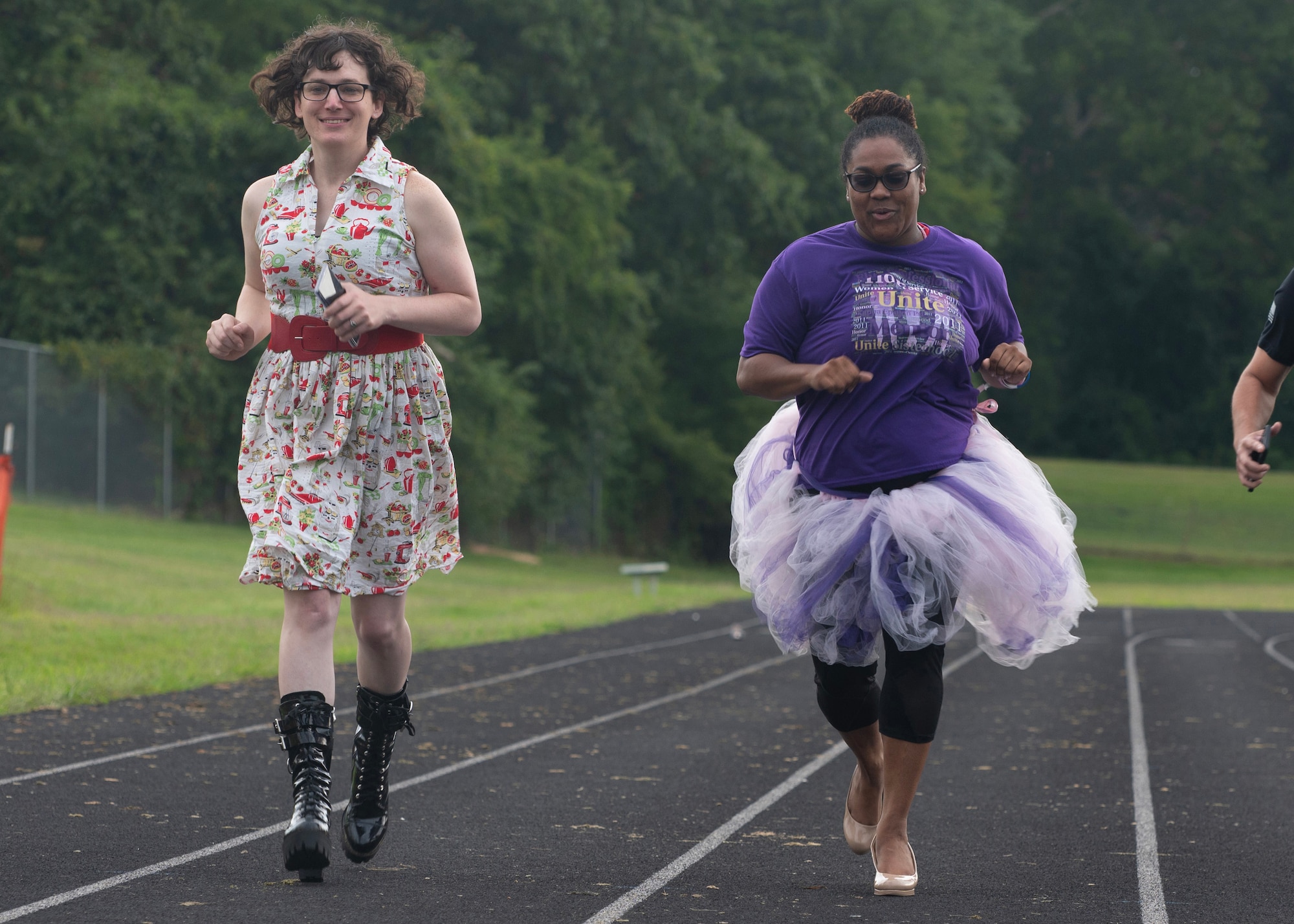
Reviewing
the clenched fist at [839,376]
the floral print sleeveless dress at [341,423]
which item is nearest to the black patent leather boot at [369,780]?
the floral print sleeveless dress at [341,423]

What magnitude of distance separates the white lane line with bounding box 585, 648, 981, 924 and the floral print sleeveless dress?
1072 mm

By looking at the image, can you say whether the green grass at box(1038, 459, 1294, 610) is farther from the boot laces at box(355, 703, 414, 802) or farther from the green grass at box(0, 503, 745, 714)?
the boot laces at box(355, 703, 414, 802)

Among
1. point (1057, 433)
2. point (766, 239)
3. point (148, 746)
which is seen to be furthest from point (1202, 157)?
point (148, 746)

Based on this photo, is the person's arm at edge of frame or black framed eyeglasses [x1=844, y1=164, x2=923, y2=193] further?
black framed eyeglasses [x1=844, y1=164, x2=923, y2=193]

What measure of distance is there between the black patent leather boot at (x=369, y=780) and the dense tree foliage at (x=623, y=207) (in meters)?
25.1

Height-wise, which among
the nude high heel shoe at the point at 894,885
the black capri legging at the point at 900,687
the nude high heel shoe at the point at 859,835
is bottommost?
the nude high heel shoe at the point at 894,885

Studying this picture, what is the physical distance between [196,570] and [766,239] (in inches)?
1105

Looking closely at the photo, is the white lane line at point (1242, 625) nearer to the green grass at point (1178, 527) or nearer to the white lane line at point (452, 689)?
the white lane line at point (452, 689)

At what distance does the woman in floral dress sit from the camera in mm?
4781

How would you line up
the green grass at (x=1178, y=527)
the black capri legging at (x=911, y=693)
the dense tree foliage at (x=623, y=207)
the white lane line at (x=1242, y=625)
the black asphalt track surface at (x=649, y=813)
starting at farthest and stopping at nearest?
the green grass at (x=1178, y=527) → the dense tree foliage at (x=623, y=207) → the white lane line at (x=1242, y=625) → the black capri legging at (x=911, y=693) → the black asphalt track surface at (x=649, y=813)

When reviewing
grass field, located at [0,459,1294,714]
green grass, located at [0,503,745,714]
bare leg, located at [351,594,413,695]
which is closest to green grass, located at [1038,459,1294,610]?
grass field, located at [0,459,1294,714]

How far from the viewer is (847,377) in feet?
15.7

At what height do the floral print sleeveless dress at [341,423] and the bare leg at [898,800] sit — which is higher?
the floral print sleeveless dress at [341,423]

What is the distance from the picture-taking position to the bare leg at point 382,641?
5012 mm
